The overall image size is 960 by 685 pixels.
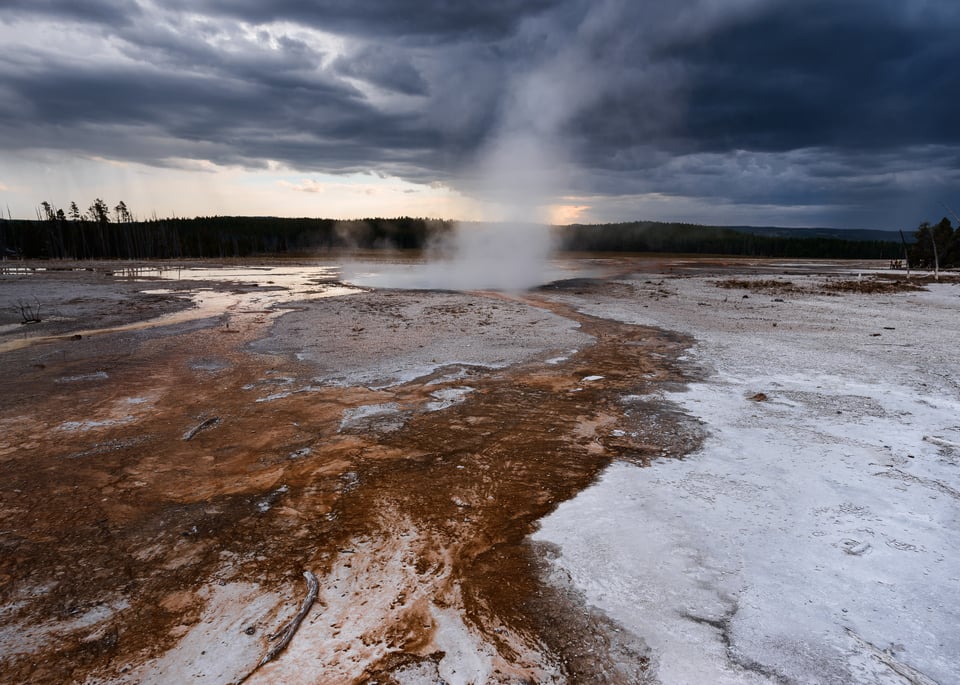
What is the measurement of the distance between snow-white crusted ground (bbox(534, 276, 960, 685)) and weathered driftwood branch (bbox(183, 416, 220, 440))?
476 centimetres

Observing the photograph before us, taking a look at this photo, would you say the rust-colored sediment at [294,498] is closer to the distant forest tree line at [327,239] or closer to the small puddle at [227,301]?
the small puddle at [227,301]

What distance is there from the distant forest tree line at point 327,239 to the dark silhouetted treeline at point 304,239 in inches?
7.4

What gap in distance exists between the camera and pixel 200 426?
673 centimetres

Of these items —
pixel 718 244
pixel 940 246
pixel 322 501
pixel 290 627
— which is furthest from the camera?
pixel 718 244

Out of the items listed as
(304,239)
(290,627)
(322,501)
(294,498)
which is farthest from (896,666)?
(304,239)

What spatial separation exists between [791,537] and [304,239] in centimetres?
11261

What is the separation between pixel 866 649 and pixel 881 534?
60.3 inches

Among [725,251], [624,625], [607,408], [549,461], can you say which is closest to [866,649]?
[624,625]

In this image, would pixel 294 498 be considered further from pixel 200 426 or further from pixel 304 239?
pixel 304 239

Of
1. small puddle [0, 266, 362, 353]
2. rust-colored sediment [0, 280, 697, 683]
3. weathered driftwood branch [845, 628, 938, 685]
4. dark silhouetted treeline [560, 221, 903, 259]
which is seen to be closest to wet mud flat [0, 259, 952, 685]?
rust-colored sediment [0, 280, 697, 683]

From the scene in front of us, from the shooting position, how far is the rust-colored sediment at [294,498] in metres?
3.17

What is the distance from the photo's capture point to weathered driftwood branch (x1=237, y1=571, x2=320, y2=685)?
2.94m

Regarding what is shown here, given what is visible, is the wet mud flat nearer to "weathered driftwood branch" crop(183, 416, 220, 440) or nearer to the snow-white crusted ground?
"weathered driftwood branch" crop(183, 416, 220, 440)

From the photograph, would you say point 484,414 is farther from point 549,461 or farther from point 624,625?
point 624,625
